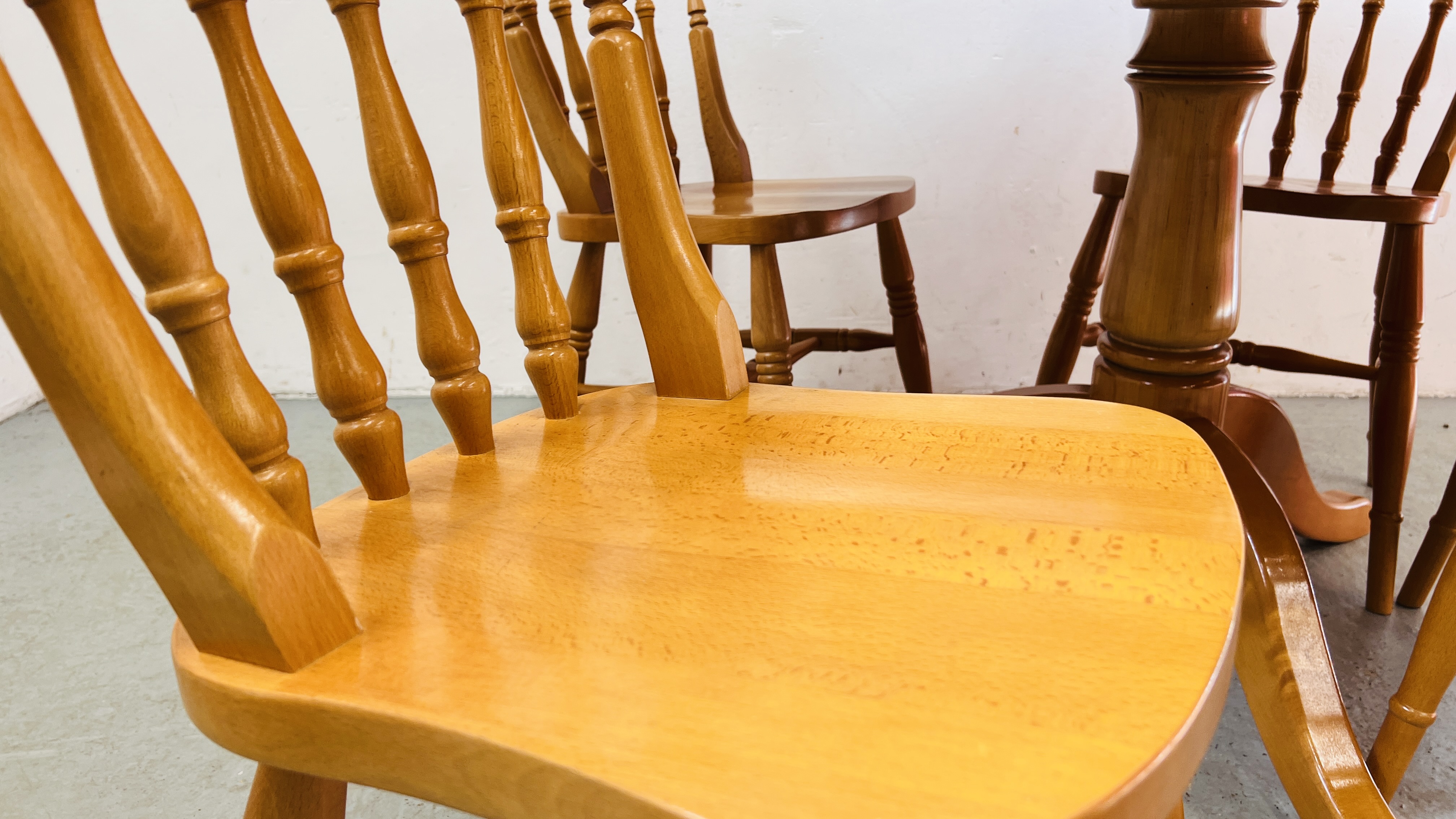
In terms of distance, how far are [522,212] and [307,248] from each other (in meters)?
0.14

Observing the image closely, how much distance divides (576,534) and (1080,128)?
167 centimetres

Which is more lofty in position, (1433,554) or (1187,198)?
(1187,198)

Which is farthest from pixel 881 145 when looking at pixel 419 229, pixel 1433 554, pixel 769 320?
pixel 419 229

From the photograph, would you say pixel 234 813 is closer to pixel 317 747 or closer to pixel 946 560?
pixel 317 747

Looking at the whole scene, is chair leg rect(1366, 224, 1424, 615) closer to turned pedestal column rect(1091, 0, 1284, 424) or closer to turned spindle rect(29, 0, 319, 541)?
turned pedestal column rect(1091, 0, 1284, 424)

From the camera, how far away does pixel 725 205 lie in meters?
1.15

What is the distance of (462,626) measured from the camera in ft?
1.08

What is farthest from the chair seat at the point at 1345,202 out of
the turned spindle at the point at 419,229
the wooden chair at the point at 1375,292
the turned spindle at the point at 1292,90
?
the turned spindle at the point at 419,229

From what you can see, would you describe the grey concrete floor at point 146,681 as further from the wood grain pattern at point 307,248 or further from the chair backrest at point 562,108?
the chair backrest at point 562,108

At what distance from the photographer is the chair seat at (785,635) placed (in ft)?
0.80

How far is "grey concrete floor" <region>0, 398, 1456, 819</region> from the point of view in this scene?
2.78ft

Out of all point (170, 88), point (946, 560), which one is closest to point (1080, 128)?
point (946, 560)

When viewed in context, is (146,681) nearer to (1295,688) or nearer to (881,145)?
(1295,688)

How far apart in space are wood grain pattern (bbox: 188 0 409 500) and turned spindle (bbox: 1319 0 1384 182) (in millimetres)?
1340
